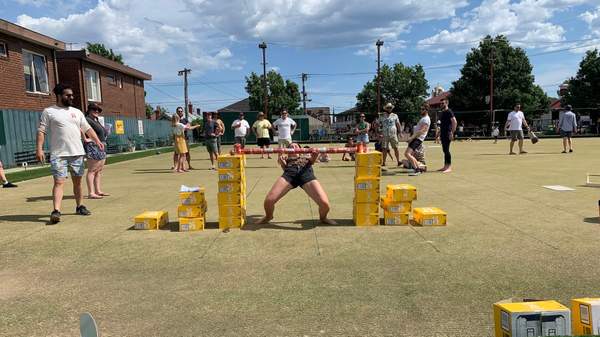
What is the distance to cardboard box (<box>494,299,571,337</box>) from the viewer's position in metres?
2.53

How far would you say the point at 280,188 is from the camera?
6.23 m

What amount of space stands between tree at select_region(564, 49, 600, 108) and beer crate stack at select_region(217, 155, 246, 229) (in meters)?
54.2

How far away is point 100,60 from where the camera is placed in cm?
2864

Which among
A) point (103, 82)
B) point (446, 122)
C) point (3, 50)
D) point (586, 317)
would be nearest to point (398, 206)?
point (586, 317)

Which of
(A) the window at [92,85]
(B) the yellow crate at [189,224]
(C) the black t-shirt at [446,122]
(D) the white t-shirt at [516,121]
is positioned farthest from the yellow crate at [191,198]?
(A) the window at [92,85]

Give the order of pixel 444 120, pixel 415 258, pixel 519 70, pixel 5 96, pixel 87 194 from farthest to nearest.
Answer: pixel 519 70 → pixel 5 96 → pixel 444 120 → pixel 87 194 → pixel 415 258

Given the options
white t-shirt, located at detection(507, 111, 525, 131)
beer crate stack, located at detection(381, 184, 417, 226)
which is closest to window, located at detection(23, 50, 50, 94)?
beer crate stack, located at detection(381, 184, 417, 226)

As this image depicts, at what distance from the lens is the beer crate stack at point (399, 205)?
6.16 m

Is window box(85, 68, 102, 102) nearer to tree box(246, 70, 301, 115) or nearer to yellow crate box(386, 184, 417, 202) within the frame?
yellow crate box(386, 184, 417, 202)

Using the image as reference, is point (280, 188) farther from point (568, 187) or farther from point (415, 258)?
point (568, 187)

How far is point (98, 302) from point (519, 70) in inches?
2257

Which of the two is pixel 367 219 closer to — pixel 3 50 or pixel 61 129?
pixel 61 129

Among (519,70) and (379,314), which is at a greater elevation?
(519,70)

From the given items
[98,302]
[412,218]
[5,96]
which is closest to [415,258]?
[412,218]
